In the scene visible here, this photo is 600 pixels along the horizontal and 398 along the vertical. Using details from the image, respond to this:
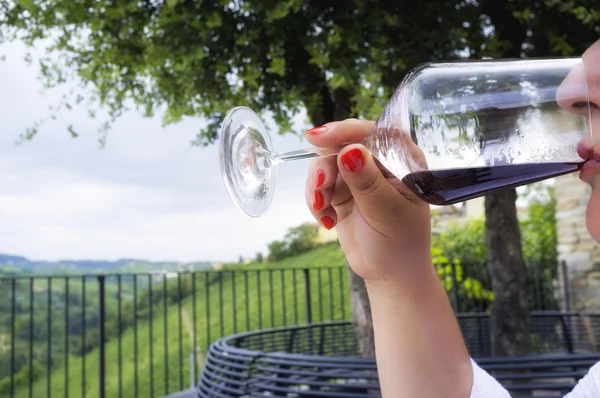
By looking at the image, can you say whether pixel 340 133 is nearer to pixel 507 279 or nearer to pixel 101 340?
pixel 507 279

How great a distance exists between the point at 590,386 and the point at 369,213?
0.48 metres

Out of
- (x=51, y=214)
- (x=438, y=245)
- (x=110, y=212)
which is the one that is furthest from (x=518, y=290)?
(x=51, y=214)

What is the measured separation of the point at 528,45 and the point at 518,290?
1254 millimetres

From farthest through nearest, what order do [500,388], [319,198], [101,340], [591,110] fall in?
[101,340] < [500,388] < [319,198] < [591,110]

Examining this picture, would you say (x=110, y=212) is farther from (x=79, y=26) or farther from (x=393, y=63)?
(x=393, y=63)

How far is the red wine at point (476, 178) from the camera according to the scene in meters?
0.63

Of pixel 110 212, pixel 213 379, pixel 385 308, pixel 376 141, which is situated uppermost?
pixel 110 212

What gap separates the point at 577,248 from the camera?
240 inches

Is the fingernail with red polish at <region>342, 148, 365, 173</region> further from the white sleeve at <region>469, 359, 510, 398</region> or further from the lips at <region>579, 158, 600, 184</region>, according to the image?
the white sleeve at <region>469, 359, 510, 398</region>

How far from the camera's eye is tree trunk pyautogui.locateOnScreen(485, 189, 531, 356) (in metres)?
2.76

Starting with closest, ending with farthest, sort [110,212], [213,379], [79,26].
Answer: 1. [213,379]
2. [79,26]
3. [110,212]

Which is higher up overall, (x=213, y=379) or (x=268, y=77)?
(x=268, y=77)

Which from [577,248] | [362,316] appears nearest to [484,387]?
[362,316]

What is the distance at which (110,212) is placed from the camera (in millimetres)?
6996
